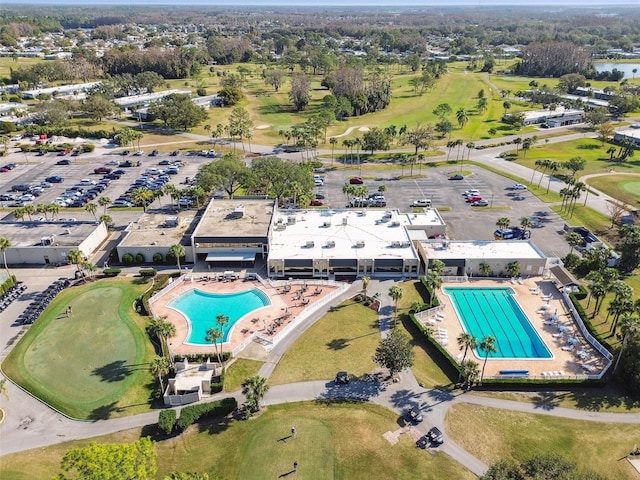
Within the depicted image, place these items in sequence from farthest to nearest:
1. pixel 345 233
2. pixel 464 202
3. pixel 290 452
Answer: pixel 464 202
pixel 345 233
pixel 290 452

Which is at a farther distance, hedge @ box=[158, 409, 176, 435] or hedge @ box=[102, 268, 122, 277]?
hedge @ box=[102, 268, 122, 277]

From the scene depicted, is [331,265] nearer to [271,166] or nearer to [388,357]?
[388,357]

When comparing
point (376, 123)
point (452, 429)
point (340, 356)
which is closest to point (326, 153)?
point (376, 123)

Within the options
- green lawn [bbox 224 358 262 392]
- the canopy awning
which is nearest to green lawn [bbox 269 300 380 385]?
green lawn [bbox 224 358 262 392]

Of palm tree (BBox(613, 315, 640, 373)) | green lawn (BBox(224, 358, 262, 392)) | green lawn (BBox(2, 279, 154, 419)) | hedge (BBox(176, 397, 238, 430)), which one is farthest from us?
green lawn (BBox(224, 358, 262, 392))

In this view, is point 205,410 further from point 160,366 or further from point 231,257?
point 231,257

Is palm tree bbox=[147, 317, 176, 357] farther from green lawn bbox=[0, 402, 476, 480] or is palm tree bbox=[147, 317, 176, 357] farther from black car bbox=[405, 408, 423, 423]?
black car bbox=[405, 408, 423, 423]

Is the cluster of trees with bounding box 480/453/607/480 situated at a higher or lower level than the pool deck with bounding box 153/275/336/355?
higher

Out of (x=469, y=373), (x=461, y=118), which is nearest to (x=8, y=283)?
(x=469, y=373)
